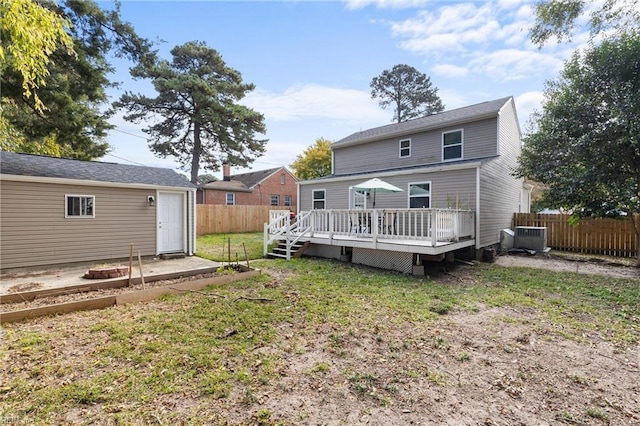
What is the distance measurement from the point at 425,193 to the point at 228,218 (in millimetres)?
11783

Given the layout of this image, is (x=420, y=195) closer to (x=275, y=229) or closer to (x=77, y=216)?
(x=275, y=229)

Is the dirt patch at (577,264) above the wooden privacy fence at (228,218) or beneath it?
beneath

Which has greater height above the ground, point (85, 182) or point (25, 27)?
point (25, 27)

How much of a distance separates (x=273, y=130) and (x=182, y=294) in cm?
1821

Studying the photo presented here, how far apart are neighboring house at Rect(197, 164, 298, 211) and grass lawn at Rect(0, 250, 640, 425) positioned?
20.6 metres

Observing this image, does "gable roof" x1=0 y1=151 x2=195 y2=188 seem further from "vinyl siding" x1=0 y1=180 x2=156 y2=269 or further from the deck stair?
the deck stair

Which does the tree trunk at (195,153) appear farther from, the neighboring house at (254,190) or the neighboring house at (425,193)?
the neighboring house at (425,193)

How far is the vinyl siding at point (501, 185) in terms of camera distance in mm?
10117

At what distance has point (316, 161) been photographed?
26.2 m

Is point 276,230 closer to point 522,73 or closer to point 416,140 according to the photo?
point 416,140

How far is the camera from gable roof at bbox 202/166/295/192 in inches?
1000

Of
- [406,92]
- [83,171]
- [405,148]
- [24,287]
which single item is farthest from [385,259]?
[406,92]

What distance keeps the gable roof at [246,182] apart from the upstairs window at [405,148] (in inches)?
648

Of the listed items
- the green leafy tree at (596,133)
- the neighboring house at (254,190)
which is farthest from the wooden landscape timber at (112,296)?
the neighboring house at (254,190)
